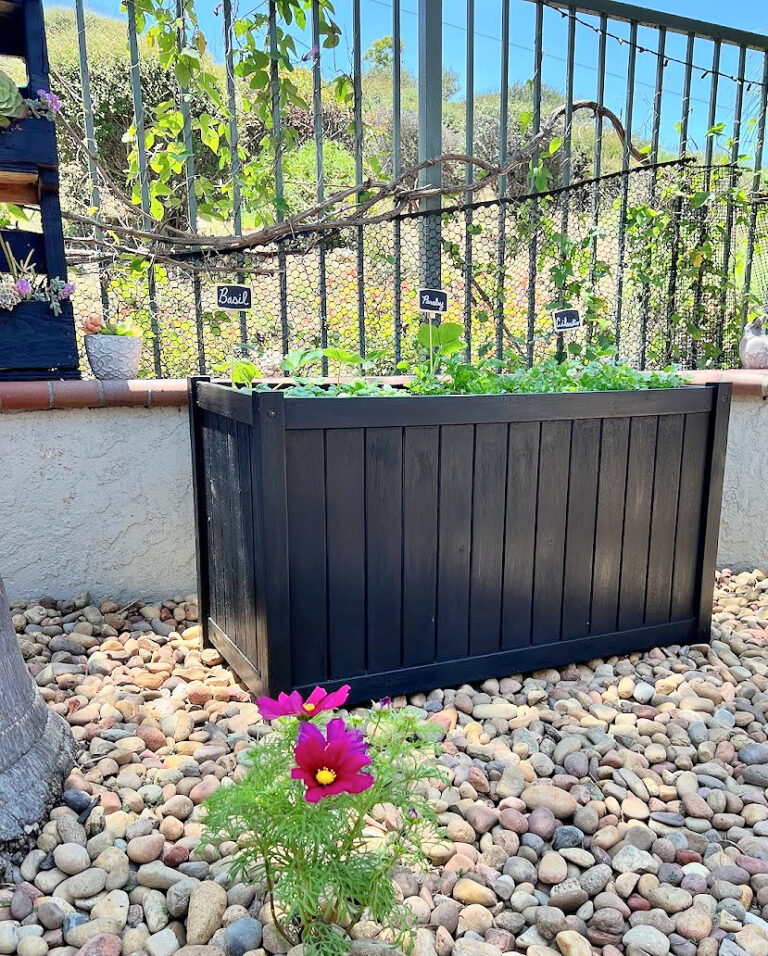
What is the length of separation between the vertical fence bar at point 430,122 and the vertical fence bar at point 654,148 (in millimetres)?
1021

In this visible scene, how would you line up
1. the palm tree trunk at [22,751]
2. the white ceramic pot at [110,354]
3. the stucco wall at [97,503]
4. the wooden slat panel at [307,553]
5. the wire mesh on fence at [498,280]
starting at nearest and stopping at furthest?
the palm tree trunk at [22,751] < the wooden slat panel at [307,553] < the stucco wall at [97,503] < the white ceramic pot at [110,354] < the wire mesh on fence at [498,280]

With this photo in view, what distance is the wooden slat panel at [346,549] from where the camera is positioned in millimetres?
1779

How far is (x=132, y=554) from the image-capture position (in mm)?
2492

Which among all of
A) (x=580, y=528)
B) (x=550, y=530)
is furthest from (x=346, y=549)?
(x=580, y=528)

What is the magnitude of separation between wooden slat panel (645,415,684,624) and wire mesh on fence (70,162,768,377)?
3.61 feet

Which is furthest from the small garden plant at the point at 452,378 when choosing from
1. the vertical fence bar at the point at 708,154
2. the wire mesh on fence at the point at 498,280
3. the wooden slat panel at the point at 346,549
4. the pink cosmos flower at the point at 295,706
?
the vertical fence bar at the point at 708,154

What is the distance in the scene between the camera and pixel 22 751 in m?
1.37

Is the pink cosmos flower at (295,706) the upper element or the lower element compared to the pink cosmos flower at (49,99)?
lower

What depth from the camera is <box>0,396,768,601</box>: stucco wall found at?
7.66 feet

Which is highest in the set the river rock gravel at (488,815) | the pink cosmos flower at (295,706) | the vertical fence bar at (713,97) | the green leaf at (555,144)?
the vertical fence bar at (713,97)

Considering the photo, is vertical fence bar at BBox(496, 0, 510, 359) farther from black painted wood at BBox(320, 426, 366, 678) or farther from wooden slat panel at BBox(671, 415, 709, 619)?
black painted wood at BBox(320, 426, 366, 678)

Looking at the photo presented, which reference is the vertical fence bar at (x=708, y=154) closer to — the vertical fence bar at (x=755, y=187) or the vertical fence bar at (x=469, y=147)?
the vertical fence bar at (x=755, y=187)

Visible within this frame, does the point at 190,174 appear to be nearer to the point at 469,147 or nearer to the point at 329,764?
the point at 469,147

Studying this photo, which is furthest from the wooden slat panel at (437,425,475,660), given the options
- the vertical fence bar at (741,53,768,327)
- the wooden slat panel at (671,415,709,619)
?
the vertical fence bar at (741,53,768,327)
